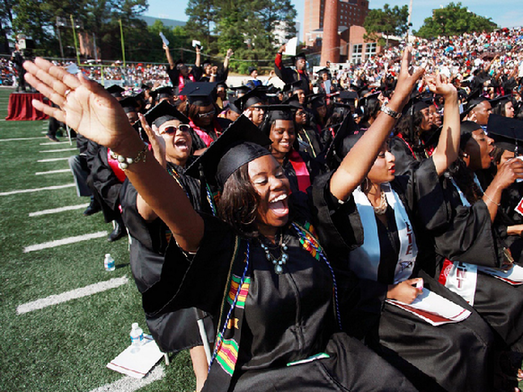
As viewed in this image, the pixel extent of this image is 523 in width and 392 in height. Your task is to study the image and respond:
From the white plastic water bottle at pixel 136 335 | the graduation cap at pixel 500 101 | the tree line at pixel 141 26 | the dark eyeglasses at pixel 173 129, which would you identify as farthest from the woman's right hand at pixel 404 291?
the tree line at pixel 141 26

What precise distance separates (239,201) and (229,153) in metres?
0.28

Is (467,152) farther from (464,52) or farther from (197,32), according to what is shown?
(197,32)

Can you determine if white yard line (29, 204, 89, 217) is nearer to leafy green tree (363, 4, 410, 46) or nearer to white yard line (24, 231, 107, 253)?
white yard line (24, 231, 107, 253)

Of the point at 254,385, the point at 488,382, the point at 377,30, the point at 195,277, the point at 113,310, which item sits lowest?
the point at 113,310

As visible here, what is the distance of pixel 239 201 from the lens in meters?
1.69

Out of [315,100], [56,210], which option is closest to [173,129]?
[56,210]

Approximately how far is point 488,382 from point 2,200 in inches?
306

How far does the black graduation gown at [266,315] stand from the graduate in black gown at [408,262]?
1.49 ft

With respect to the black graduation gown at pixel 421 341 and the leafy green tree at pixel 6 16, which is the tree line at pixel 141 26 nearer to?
the leafy green tree at pixel 6 16

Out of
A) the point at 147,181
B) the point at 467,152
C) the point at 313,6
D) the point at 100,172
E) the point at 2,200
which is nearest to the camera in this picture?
the point at 147,181

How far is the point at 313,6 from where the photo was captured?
68.9 meters

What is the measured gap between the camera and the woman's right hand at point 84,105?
1.01 m

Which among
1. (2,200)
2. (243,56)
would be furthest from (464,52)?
(243,56)

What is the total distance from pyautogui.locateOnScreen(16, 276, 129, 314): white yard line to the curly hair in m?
2.78
